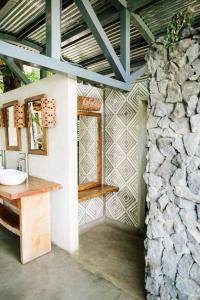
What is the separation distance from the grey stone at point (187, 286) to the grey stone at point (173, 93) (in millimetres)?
1635

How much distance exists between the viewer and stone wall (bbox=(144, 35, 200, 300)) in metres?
1.96

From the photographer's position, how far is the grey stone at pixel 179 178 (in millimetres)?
2014

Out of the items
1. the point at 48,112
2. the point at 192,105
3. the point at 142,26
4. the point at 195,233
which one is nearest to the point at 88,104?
the point at 48,112

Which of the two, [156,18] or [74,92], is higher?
[156,18]

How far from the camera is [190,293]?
2.01 meters

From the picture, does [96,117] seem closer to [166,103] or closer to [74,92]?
[74,92]

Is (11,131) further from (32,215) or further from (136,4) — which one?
(136,4)

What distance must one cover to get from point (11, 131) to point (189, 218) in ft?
11.8

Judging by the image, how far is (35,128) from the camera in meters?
3.73

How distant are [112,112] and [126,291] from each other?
279 centimetres

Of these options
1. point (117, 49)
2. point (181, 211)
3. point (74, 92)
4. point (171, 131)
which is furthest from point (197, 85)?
point (117, 49)

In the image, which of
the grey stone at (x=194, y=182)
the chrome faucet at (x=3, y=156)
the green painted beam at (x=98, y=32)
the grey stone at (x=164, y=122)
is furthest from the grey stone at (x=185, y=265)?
the chrome faucet at (x=3, y=156)

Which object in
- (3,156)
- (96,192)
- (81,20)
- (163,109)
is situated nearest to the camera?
(163,109)

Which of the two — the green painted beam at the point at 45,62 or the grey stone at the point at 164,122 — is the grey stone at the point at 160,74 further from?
the green painted beam at the point at 45,62
